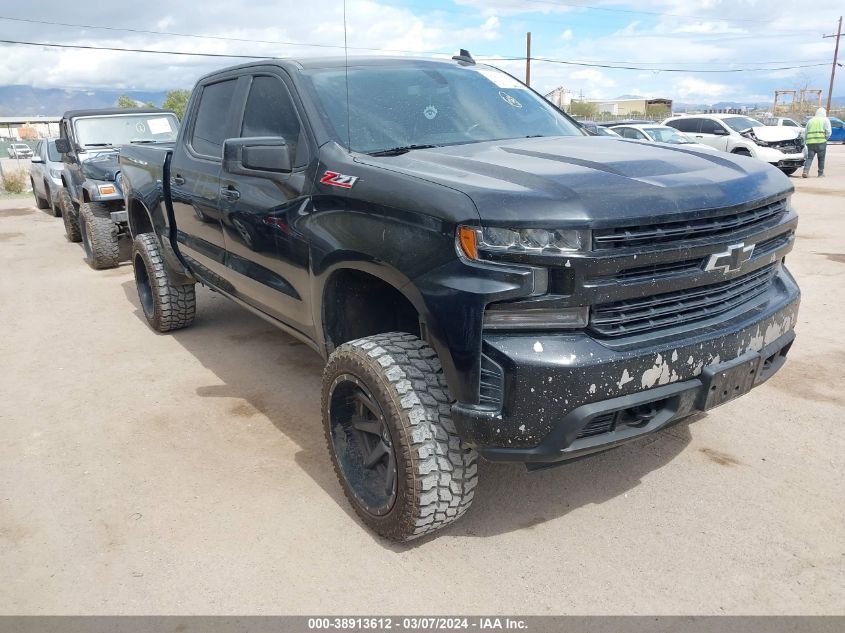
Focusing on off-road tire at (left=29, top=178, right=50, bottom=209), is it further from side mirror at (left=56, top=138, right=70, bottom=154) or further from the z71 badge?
the z71 badge

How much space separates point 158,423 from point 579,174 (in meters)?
2.89

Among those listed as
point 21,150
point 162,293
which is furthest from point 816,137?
point 21,150

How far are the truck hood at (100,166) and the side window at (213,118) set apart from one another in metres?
4.55

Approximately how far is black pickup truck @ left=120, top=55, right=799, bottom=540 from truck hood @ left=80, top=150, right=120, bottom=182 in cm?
581

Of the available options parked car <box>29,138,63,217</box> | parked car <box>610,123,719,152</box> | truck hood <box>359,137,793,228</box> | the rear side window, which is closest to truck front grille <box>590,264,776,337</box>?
truck hood <box>359,137,793,228</box>

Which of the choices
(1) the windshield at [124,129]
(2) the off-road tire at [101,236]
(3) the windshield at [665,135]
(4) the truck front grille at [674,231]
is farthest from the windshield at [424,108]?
(3) the windshield at [665,135]

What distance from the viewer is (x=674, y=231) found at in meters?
2.49

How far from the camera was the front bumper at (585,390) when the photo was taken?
7.75 feet

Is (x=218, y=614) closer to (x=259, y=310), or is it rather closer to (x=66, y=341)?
(x=259, y=310)

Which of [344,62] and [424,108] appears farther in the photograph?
[344,62]

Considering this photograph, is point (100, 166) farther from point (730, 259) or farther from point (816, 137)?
point (816, 137)

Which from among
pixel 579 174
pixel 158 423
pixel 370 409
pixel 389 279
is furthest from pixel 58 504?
pixel 579 174

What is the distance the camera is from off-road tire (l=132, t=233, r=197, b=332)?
18.6 feet

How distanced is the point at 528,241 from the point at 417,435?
0.83 m
